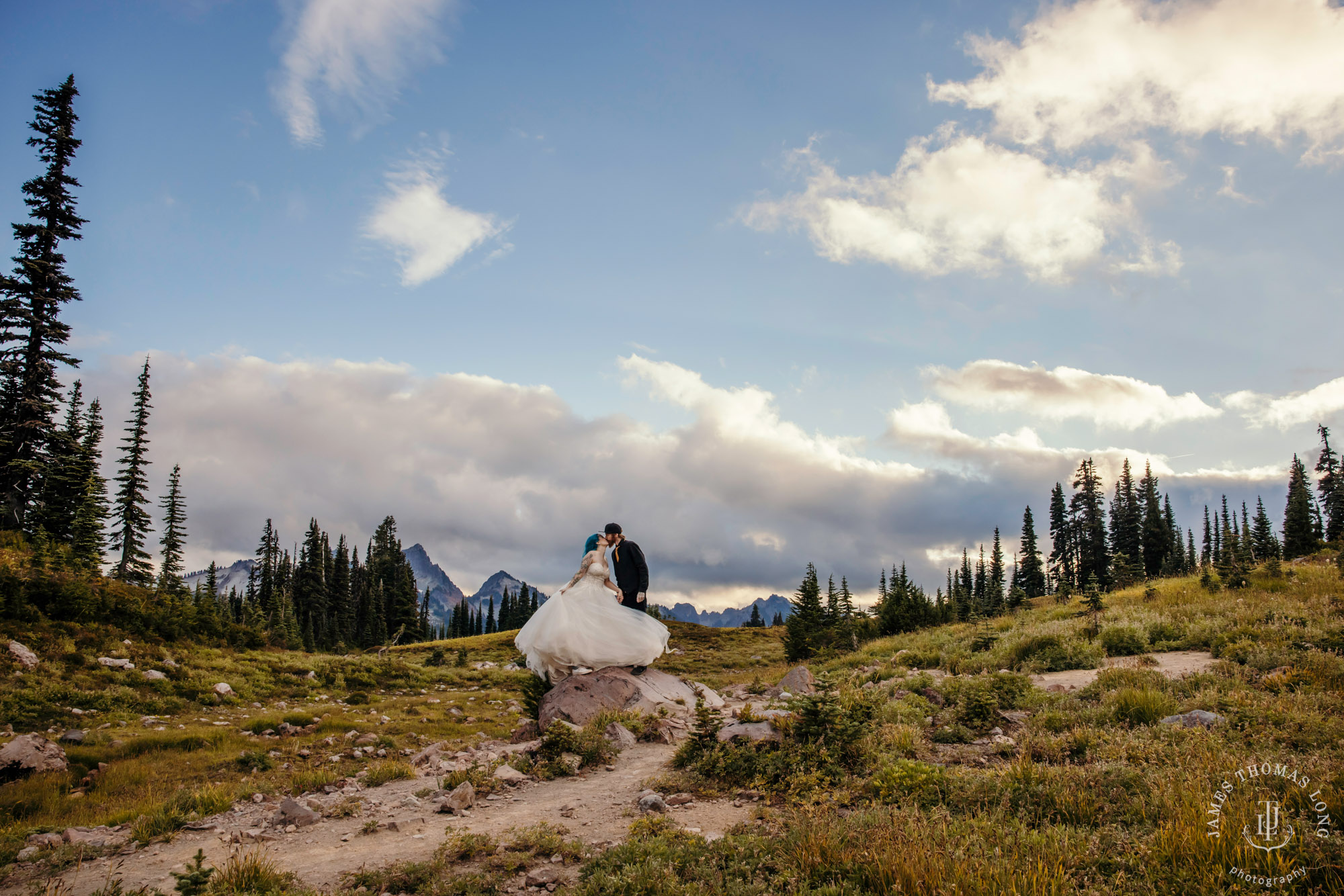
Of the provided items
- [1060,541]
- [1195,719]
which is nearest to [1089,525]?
[1060,541]

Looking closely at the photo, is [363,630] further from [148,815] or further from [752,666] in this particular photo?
[148,815]

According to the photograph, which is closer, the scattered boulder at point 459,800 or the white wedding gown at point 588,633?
the scattered boulder at point 459,800

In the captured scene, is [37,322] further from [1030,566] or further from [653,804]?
[1030,566]

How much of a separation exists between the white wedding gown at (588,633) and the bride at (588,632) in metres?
0.02

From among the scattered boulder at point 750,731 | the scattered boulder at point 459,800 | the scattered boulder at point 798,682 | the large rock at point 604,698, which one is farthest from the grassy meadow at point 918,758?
the large rock at point 604,698

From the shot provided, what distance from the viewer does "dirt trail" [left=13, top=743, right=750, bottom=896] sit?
21.1 ft

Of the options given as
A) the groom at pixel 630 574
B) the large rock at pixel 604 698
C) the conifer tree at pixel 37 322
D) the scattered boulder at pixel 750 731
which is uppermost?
the conifer tree at pixel 37 322

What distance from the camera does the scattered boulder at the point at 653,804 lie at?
24.5 ft

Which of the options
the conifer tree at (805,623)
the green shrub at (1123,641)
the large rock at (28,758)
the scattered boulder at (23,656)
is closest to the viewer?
the large rock at (28,758)

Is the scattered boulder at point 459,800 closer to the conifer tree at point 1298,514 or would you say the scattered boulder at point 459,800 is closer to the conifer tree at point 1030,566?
the conifer tree at point 1298,514

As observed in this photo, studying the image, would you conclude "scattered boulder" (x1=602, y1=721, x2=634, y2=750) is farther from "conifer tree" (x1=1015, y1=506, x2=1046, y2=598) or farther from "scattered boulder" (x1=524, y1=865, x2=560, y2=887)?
"conifer tree" (x1=1015, y1=506, x2=1046, y2=598)

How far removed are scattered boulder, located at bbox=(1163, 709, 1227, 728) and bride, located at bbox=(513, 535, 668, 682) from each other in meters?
9.27

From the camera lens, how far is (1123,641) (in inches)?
595

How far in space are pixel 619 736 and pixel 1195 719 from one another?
29.5 feet
